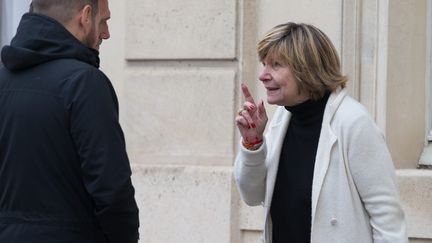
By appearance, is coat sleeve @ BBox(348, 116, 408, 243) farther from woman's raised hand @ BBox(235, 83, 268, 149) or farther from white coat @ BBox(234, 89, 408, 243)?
woman's raised hand @ BBox(235, 83, 268, 149)

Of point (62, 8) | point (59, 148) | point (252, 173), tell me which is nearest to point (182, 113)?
point (252, 173)

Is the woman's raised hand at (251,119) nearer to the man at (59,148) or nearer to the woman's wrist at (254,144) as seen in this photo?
the woman's wrist at (254,144)

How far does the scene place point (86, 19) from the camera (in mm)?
3664

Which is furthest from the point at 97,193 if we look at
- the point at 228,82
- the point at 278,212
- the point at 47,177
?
the point at 228,82

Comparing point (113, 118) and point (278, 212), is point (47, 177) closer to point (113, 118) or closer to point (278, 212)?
point (113, 118)

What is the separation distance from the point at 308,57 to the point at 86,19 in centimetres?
83

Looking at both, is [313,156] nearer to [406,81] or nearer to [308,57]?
[308,57]

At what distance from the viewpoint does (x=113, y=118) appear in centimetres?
346

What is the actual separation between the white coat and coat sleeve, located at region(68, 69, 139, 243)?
2.40 feet

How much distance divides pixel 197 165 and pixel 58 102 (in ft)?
8.30

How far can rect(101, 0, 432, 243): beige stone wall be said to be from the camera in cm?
560

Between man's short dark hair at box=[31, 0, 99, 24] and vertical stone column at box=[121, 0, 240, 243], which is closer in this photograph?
man's short dark hair at box=[31, 0, 99, 24]

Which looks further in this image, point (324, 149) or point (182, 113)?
point (182, 113)

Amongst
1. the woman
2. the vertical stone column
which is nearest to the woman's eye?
the woman
